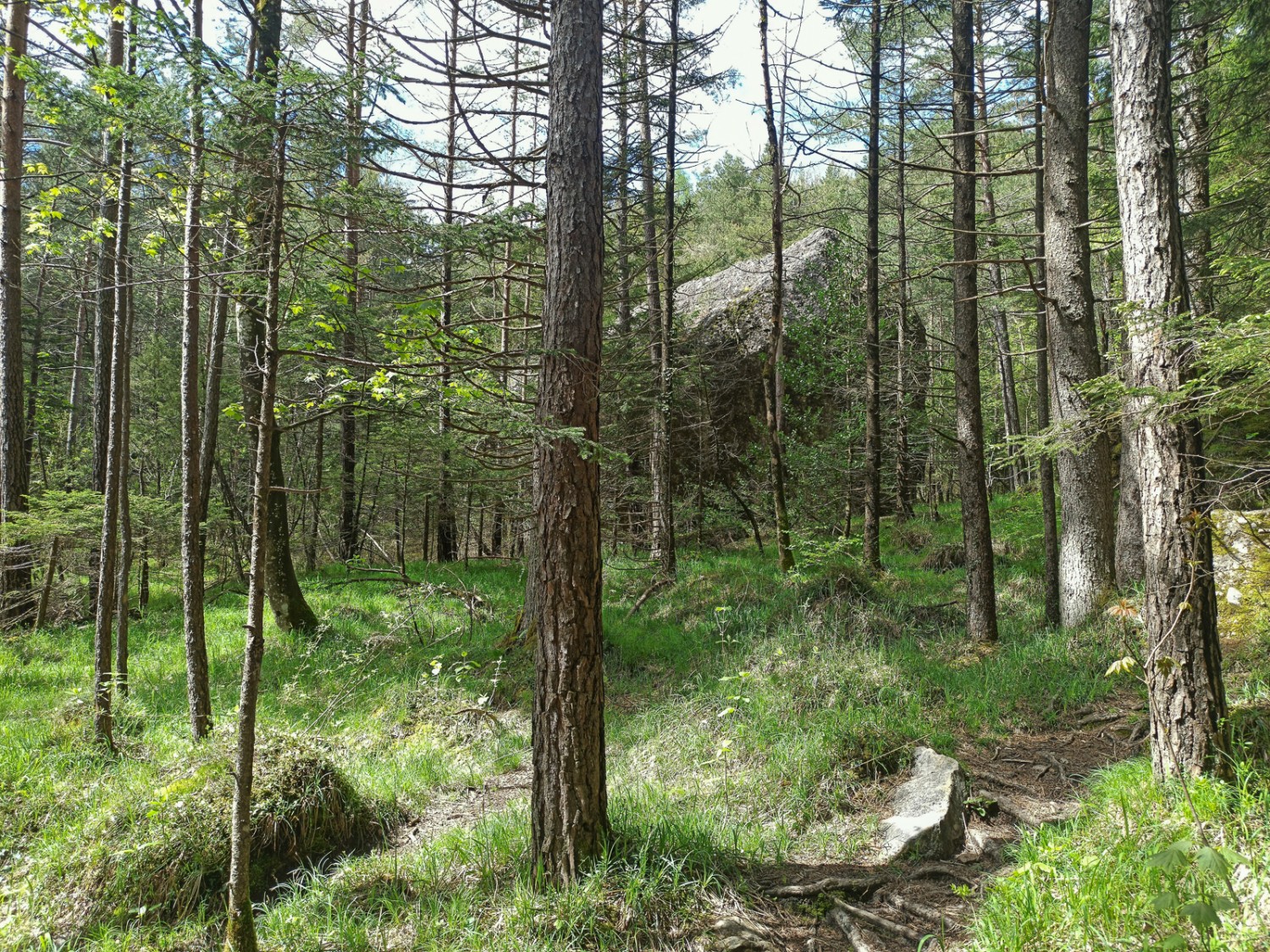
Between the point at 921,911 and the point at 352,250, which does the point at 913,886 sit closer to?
the point at 921,911

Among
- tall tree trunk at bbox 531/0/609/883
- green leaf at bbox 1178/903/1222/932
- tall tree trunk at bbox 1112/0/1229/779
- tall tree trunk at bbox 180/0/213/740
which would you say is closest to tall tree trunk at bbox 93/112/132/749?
tall tree trunk at bbox 180/0/213/740

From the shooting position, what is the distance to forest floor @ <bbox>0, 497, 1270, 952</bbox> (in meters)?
3.05

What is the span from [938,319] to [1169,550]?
952 inches

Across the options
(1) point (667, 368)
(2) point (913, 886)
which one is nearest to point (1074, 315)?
(1) point (667, 368)

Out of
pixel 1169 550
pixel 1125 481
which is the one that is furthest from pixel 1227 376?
pixel 1125 481

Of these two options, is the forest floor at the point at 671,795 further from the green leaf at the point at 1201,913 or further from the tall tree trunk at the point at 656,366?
the tall tree trunk at the point at 656,366

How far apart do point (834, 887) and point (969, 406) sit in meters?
5.48

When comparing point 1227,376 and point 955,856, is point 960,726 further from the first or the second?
point 1227,376

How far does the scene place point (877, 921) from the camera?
3.21 m

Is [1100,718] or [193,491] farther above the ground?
[193,491]

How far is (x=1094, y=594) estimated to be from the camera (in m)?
6.91

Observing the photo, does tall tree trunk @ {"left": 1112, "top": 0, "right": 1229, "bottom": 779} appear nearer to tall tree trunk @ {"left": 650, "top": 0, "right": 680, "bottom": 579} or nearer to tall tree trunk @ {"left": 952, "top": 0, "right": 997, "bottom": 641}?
tall tree trunk @ {"left": 952, "top": 0, "right": 997, "bottom": 641}

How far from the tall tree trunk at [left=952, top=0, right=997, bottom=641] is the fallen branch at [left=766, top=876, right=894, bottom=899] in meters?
4.64

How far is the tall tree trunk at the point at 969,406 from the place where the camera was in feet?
23.8
